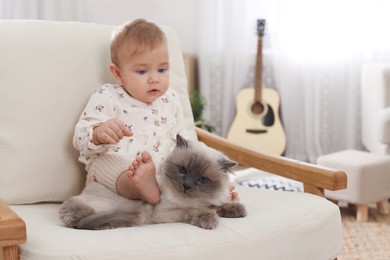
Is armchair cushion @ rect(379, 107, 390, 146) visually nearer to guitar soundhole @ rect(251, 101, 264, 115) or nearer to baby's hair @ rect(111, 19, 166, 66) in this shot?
guitar soundhole @ rect(251, 101, 264, 115)

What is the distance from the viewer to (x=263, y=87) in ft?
13.5

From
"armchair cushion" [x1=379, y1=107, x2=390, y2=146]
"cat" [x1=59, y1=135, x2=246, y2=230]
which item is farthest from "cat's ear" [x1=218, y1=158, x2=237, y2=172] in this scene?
"armchair cushion" [x1=379, y1=107, x2=390, y2=146]

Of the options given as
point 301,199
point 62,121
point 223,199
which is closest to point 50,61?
point 62,121

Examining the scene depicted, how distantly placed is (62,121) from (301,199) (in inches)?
26.3

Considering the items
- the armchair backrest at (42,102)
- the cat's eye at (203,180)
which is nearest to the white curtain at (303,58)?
the armchair backrest at (42,102)

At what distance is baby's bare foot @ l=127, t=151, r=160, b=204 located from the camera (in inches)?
51.4

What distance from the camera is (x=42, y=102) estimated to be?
5.16ft

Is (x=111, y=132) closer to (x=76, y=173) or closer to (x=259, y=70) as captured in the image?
(x=76, y=173)

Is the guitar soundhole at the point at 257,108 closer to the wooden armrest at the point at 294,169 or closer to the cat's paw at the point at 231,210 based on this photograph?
the wooden armrest at the point at 294,169

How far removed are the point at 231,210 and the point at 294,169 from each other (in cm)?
31

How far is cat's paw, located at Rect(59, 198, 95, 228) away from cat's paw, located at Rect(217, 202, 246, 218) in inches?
11.7

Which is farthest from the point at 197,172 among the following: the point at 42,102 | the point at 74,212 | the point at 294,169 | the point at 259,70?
the point at 259,70

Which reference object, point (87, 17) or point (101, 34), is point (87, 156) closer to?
point (101, 34)

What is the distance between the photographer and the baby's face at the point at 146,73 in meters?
1.50
